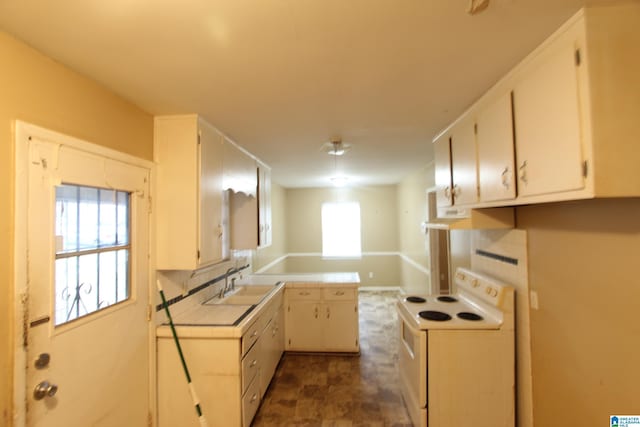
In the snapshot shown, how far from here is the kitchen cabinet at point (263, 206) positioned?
3218 mm

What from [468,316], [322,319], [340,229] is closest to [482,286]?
[468,316]

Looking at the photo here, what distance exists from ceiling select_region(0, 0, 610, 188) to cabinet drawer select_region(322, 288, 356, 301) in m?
2.07

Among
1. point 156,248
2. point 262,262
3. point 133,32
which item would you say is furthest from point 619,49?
point 262,262

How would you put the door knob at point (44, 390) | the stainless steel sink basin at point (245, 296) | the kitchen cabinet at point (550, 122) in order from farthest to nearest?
the stainless steel sink basin at point (245, 296), the door knob at point (44, 390), the kitchen cabinet at point (550, 122)

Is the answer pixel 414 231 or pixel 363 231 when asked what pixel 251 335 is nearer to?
pixel 414 231

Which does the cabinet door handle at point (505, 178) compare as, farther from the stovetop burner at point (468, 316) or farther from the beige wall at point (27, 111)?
the beige wall at point (27, 111)

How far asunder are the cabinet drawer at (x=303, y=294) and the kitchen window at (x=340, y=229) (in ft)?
10.2

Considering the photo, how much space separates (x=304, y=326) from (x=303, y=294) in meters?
0.39

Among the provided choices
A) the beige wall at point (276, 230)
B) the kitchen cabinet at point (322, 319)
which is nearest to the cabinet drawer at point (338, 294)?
the kitchen cabinet at point (322, 319)

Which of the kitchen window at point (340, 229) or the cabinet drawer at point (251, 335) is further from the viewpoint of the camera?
the kitchen window at point (340, 229)

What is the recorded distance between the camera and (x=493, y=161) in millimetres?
1640

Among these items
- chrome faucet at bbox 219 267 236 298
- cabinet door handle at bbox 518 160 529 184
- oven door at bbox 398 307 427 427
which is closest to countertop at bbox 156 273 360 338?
chrome faucet at bbox 219 267 236 298

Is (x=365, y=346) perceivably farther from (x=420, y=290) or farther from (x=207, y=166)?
(x=207, y=166)

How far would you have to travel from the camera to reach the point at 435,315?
2137 mm
